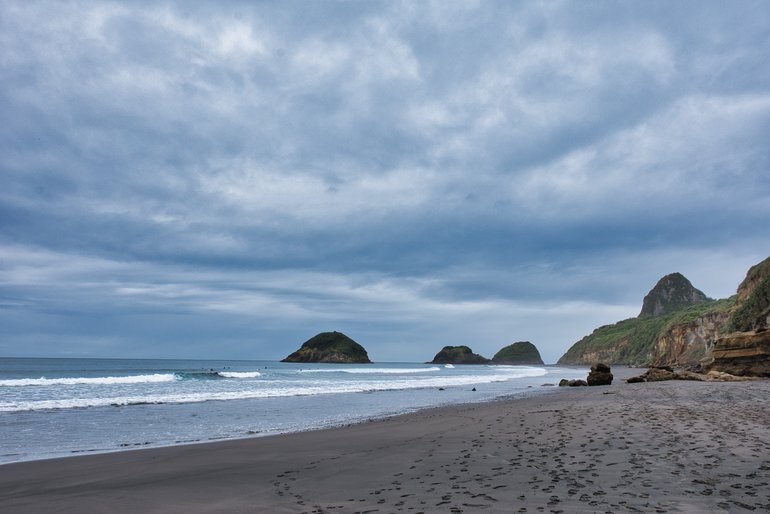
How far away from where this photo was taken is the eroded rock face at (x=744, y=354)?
3812cm

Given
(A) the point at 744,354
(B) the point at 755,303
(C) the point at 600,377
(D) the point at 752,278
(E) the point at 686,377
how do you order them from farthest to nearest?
1. (D) the point at 752,278
2. (B) the point at 755,303
3. (C) the point at 600,377
4. (E) the point at 686,377
5. (A) the point at 744,354

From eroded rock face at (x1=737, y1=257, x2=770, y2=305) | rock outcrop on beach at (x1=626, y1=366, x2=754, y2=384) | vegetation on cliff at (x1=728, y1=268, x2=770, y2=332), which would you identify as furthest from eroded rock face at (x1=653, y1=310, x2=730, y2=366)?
rock outcrop on beach at (x1=626, y1=366, x2=754, y2=384)

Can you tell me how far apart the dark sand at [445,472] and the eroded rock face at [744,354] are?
28.1 meters

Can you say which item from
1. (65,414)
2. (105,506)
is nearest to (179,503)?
(105,506)

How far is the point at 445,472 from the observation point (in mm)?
9891

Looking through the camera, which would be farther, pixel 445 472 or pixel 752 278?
pixel 752 278

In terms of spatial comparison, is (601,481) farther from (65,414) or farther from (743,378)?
(743,378)

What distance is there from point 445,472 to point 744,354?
1635 inches

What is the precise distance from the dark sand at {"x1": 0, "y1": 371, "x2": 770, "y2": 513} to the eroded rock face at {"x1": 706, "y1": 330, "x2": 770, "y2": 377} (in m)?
28.1

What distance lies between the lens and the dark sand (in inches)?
292

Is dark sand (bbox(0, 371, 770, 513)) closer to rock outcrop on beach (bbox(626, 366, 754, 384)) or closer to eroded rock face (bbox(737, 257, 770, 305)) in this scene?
rock outcrop on beach (bbox(626, 366, 754, 384))

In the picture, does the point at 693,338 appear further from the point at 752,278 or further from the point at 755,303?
the point at 755,303

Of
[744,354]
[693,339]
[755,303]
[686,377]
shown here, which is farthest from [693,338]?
[686,377]

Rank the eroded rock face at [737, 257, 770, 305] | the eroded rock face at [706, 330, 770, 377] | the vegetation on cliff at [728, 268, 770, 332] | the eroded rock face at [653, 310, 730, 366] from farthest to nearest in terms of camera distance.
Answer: the eroded rock face at [653, 310, 730, 366]
the eroded rock face at [737, 257, 770, 305]
the vegetation on cliff at [728, 268, 770, 332]
the eroded rock face at [706, 330, 770, 377]
